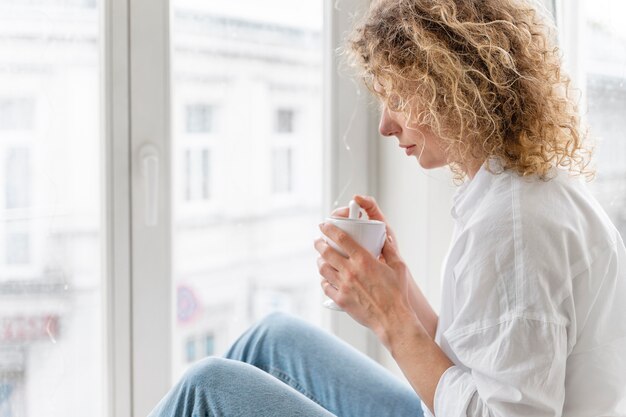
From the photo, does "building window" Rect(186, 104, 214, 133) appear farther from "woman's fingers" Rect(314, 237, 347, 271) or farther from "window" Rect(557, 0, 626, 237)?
"window" Rect(557, 0, 626, 237)

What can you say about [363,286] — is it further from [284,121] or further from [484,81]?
[284,121]

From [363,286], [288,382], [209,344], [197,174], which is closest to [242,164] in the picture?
[197,174]

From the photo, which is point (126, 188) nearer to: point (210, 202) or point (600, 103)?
point (210, 202)

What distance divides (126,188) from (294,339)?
0.45m

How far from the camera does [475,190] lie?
0.98 meters

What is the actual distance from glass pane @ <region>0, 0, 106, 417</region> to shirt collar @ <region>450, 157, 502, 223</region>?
737 mm

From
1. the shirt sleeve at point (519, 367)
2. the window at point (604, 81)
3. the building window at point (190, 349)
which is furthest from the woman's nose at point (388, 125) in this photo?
the building window at point (190, 349)

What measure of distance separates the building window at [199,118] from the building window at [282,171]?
18cm

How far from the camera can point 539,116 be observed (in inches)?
38.0

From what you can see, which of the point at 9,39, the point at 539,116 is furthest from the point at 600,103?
the point at 9,39

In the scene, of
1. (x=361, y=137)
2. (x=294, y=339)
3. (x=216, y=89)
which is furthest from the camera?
(x=361, y=137)

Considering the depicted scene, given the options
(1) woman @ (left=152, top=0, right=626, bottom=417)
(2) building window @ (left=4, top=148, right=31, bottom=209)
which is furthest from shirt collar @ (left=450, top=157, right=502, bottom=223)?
(2) building window @ (left=4, top=148, right=31, bottom=209)

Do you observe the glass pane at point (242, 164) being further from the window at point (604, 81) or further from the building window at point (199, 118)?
the window at point (604, 81)

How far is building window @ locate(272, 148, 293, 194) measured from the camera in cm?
164
